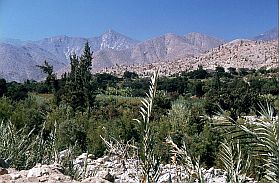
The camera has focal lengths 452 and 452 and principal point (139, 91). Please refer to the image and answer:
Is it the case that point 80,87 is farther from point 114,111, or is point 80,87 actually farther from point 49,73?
point 49,73

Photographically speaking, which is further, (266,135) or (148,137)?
(266,135)

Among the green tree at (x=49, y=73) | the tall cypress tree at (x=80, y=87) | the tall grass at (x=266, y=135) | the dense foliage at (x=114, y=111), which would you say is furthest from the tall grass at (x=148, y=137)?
the green tree at (x=49, y=73)

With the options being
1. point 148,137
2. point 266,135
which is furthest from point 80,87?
point 148,137

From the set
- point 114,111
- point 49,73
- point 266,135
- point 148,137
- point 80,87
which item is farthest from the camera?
point 49,73

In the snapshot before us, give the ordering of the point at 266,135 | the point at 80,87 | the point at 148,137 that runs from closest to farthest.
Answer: the point at 148,137
the point at 266,135
the point at 80,87

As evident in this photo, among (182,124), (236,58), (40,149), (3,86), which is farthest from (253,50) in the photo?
(40,149)

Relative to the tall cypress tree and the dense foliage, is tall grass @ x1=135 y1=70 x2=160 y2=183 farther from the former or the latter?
the tall cypress tree

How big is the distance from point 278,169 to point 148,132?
1.90ft

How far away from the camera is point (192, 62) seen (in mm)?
198125

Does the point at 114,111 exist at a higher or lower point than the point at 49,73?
lower

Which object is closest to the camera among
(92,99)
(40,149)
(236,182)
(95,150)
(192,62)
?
(236,182)

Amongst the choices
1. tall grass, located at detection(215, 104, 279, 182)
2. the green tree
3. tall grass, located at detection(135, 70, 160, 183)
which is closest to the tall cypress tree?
the green tree

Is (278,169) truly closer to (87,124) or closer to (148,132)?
(148,132)

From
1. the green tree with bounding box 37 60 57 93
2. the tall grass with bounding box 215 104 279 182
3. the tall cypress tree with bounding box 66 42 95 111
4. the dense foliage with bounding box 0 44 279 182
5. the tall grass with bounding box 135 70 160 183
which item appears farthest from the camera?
the green tree with bounding box 37 60 57 93
